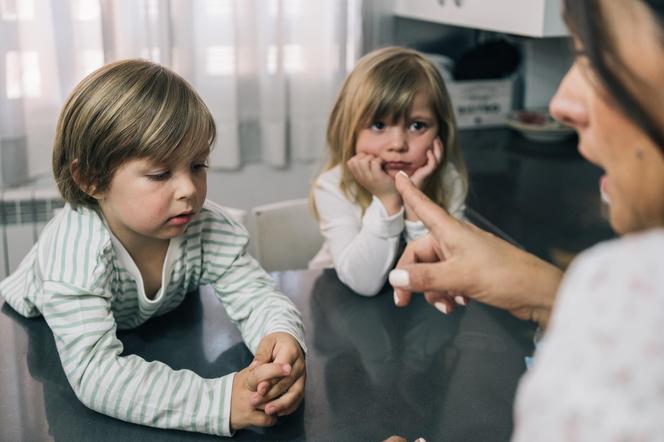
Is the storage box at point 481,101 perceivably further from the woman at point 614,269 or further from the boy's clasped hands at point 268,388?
the woman at point 614,269

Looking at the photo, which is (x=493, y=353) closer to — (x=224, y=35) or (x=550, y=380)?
(x=550, y=380)

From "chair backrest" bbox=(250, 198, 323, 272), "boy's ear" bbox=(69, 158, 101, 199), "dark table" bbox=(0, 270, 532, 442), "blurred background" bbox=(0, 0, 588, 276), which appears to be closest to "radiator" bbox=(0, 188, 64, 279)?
"blurred background" bbox=(0, 0, 588, 276)

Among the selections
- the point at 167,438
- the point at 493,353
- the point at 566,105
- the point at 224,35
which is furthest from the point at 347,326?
the point at 224,35

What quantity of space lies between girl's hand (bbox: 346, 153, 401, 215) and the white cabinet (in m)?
0.45

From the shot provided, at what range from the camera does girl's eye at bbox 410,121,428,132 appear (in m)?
1.70

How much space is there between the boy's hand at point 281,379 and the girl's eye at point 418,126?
2.33ft

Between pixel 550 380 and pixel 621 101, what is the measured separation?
186 millimetres

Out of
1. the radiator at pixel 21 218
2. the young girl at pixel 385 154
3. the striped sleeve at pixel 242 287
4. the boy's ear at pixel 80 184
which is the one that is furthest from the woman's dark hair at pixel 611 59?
the radiator at pixel 21 218

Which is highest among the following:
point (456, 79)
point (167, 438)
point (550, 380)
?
point (550, 380)

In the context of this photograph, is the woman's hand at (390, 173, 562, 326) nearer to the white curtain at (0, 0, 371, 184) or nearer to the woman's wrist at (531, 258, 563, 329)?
the woman's wrist at (531, 258, 563, 329)

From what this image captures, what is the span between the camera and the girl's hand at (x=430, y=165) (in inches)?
66.5

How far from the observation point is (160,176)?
120 cm

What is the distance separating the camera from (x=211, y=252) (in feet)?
4.42

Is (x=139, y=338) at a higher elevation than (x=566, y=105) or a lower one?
lower
